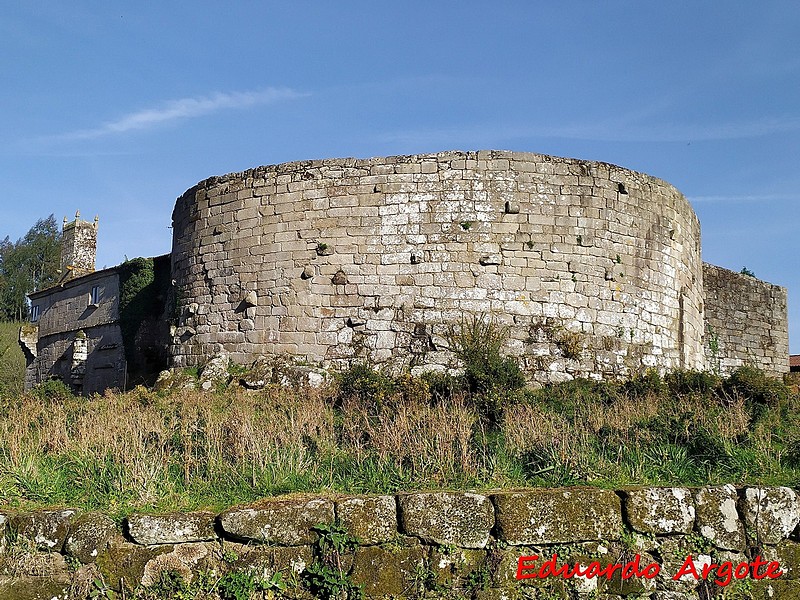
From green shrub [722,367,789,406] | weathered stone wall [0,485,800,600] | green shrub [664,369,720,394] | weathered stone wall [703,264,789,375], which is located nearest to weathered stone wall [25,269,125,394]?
green shrub [664,369,720,394]

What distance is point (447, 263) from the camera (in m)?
14.7

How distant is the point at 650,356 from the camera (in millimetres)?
15492

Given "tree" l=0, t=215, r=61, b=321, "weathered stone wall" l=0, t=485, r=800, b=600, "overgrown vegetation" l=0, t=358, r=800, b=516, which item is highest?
"tree" l=0, t=215, r=61, b=321

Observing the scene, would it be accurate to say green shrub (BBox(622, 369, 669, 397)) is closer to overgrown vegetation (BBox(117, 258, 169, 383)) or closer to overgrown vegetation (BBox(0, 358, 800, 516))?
overgrown vegetation (BBox(0, 358, 800, 516))

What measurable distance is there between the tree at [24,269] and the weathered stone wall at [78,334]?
121ft

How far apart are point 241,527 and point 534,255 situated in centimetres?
1024

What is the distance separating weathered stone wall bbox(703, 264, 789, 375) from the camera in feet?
68.2

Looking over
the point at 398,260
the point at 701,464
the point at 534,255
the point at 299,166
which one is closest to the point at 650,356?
the point at 534,255

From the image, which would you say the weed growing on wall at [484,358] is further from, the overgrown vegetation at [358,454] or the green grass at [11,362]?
the green grass at [11,362]

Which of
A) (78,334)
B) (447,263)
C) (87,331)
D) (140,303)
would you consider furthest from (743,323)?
(78,334)

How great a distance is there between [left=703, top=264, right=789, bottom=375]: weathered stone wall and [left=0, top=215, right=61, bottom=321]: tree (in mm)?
52717

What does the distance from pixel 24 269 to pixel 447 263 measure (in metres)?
57.8

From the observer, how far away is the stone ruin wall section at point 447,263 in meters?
14.6

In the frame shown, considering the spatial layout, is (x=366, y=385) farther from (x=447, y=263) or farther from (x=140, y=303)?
(x=140, y=303)
